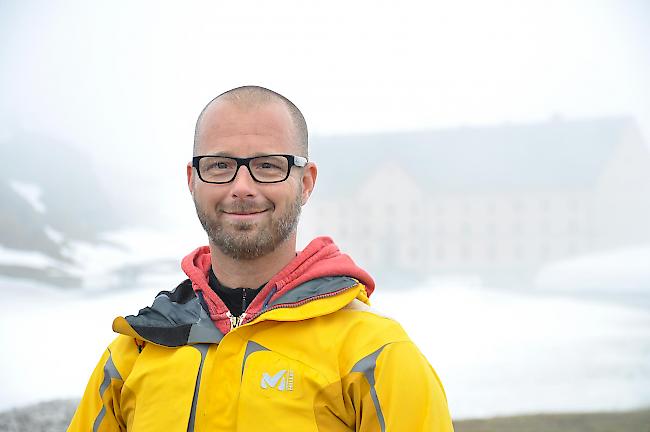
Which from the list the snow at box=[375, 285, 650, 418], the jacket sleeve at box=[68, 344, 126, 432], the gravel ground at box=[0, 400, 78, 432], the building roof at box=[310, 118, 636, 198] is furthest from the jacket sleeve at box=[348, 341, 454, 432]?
the building roof at box=[310, 118, 636, 198]

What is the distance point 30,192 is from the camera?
17.4 ft

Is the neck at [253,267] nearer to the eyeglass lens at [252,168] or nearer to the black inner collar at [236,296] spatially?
the black inner collar at [236,296]

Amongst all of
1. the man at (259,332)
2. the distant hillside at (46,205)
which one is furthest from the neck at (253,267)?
the distant hillside at (46,205)

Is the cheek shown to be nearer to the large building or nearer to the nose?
the nose

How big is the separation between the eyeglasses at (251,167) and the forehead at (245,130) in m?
0.01

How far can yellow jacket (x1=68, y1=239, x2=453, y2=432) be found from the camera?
0.92 meters

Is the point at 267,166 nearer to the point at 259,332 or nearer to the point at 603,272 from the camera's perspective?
the point at 259,332

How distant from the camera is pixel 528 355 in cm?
526

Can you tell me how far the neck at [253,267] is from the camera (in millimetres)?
1062

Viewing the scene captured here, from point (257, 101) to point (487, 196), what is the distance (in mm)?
5319

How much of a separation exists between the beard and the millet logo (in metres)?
0.19

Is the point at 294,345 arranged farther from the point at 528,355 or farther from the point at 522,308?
the point at 522,308

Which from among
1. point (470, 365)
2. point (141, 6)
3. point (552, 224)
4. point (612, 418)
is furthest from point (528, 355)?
point (141, 6)

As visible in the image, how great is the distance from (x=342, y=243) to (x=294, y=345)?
5.15 meters
